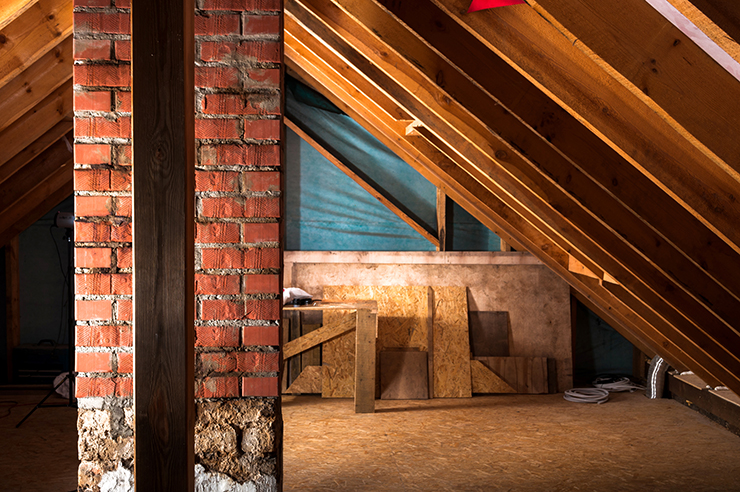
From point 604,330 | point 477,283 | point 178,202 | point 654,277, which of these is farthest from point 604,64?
point 604,330

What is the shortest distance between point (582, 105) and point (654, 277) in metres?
1.21

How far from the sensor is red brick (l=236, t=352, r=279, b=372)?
2062 mm

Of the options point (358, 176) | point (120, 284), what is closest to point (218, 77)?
point (120, 284)

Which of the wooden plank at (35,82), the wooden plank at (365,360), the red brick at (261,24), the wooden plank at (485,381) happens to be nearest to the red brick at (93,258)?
the red brick at (261,24)

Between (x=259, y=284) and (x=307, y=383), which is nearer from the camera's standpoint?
(x=259, y=284)

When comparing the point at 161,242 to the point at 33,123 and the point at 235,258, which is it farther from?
the point at 33,123

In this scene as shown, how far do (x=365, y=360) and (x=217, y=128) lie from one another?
2.67m

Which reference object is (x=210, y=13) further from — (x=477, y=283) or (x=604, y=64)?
(x=477, y=283)

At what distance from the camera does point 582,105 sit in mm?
1809

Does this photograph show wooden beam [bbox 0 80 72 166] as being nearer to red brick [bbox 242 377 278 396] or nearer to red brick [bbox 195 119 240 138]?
red brick [bbox 195 119 240 138]

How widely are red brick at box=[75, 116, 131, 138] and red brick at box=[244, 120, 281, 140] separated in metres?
0.41

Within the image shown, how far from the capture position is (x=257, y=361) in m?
2.06

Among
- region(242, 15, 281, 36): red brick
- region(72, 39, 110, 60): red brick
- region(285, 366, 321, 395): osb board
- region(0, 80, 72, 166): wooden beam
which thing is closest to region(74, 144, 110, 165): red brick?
region(72, 39, 110, 60): red brick

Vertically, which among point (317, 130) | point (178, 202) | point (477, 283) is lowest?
point (477, 283)
